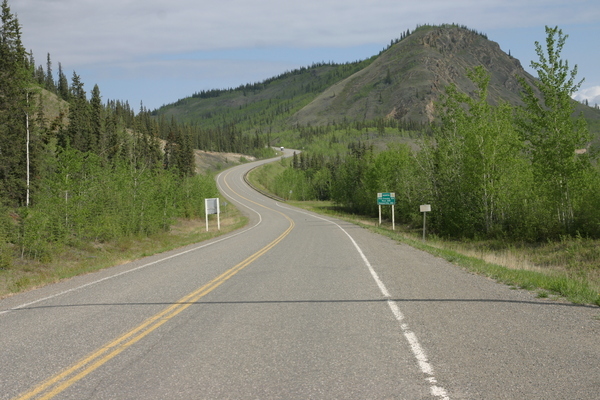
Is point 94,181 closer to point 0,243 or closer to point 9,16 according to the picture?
point 0,243

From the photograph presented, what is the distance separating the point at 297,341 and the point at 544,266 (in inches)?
784

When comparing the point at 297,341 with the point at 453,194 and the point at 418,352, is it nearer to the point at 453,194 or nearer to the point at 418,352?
the point at 418,352

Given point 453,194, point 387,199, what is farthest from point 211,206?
point 453,194

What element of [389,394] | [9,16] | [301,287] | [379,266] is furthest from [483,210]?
[9,16]

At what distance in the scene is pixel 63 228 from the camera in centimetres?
2456

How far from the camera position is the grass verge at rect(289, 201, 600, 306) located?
30.9 ft

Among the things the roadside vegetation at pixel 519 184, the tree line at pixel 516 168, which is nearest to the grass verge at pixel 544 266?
the roadside vegetation at pixel 519 184

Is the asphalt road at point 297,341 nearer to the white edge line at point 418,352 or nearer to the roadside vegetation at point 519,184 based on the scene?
the white edge line at point 418,352

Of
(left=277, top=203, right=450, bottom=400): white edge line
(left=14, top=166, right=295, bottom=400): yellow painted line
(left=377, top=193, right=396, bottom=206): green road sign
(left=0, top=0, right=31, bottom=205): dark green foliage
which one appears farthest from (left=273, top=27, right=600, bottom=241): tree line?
(left=0, top=0, right=31, bottom=205): dark green foliage

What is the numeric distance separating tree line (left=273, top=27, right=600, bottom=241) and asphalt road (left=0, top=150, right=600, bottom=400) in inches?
738

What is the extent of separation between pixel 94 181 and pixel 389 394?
30363 mm

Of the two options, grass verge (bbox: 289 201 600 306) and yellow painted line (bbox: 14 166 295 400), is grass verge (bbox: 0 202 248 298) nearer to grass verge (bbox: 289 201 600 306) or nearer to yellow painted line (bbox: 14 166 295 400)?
yellow painted line (bbox: 14 166 295 400)

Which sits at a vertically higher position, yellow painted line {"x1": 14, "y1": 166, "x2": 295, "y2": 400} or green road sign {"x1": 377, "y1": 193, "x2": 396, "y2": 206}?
green road sign {"x1": 377, "y1": 193, "x2": 396, "y2": 206}

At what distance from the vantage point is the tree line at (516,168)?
25.5 metres
